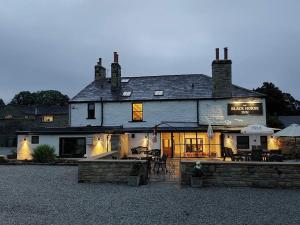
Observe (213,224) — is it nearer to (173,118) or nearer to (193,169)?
(193,169)

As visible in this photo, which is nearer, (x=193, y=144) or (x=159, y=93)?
(x=193, y=144)

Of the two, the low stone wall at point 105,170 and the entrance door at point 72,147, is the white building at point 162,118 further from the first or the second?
the low stone wall at point 105,170

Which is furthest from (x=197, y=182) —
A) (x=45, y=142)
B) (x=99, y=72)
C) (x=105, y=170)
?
(x=99, y=72)

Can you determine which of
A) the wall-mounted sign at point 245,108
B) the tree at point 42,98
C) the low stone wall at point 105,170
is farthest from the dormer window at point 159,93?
the tree at point 42,98

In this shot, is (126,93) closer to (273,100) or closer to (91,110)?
(91,110)

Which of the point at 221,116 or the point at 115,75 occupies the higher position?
the point at 115,75

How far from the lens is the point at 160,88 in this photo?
84.6 ft

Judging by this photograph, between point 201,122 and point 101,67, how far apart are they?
39.4 ft

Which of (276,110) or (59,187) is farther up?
(276,110)

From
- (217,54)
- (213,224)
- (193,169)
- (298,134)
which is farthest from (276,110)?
(213,224)

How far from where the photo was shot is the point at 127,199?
345 inches

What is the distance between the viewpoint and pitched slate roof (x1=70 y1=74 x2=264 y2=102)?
78.4ft

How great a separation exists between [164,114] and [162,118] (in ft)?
1.25

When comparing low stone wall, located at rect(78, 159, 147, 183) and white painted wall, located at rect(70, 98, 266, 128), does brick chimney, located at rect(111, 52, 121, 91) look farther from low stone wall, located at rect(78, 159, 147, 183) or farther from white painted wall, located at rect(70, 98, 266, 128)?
low stone wall, located at rect(78, 159, 147, 183)
